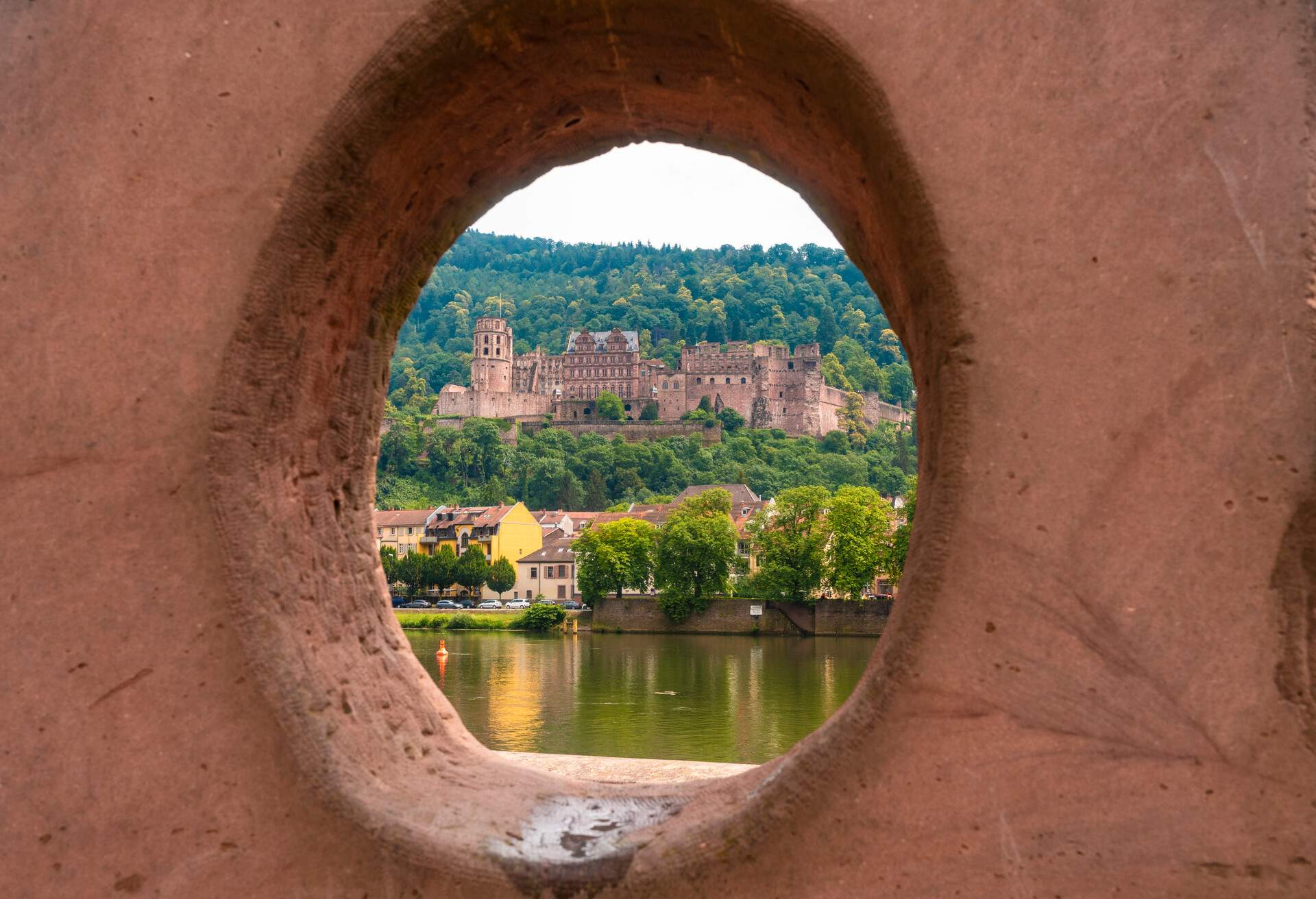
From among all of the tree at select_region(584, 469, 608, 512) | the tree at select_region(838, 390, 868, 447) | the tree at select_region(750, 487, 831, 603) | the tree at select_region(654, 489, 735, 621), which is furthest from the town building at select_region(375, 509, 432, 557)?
the tree at select_region(838, 390, 868, 447)

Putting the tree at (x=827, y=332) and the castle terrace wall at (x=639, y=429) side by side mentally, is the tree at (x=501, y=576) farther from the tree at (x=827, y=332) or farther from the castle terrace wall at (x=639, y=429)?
the tree at (x=827, y=332)

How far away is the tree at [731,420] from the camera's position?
91188mm

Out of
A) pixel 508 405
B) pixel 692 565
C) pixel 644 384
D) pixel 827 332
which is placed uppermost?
pixel 827 332

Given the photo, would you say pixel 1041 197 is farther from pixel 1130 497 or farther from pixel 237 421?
pixel 237 421

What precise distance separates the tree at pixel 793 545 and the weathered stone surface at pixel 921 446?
41.4 metres

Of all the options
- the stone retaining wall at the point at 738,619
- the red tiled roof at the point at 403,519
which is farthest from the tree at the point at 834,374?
the stone retaining wall at the point at 738,619

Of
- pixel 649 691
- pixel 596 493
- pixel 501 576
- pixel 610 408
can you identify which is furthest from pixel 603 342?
pixel 649 691

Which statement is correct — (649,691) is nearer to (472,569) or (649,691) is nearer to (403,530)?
(472,569)

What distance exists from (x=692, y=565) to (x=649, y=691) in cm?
2117

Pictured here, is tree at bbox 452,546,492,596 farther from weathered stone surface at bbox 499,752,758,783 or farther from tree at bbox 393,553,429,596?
weathered stone surface at bbox 499,752,758,783

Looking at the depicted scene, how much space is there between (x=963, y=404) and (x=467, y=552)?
55641 millimetres

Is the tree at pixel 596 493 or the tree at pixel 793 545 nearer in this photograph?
the tree at pixel 793 545

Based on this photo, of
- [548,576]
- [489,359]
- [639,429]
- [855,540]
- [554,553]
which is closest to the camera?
[855,540]

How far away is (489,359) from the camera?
324ft
